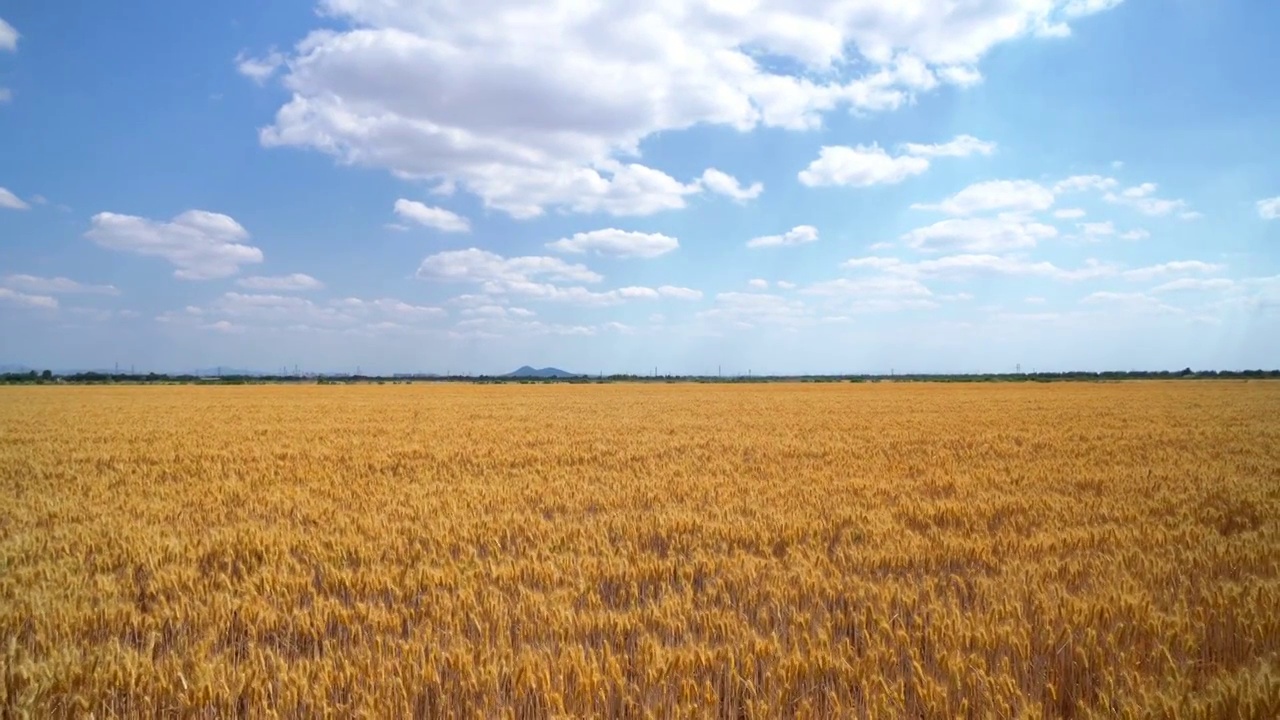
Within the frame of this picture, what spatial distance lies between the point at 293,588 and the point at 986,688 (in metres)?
5.03

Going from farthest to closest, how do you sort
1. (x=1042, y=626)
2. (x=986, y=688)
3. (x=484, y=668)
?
(x=1042, y=626)
(x=484, y=668)
(x=986, y=688)

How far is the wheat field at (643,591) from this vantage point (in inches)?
146

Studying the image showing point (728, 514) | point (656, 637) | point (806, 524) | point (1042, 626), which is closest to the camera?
point (656, 637)

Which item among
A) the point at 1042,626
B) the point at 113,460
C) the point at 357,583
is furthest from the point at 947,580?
the point at 113,460

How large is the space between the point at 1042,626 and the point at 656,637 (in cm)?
256

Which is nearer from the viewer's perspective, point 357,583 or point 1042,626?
point 1042,626

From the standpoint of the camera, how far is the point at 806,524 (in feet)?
25.2

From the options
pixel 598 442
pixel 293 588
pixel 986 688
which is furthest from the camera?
pixel 598 442

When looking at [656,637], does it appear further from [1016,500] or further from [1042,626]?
[1016,500]

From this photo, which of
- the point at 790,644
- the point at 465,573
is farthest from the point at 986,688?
the point at 465,573

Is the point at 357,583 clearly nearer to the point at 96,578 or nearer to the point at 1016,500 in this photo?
the point at 96,578

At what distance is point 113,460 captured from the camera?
46.6 feet

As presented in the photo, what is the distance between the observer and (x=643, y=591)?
5652 millimetres

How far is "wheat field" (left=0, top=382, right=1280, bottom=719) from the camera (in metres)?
3.70
